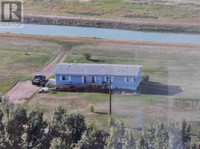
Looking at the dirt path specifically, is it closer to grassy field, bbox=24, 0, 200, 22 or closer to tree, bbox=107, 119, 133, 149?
tree, bbox=107, 119, 133, 149

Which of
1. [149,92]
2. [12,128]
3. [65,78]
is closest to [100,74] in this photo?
[65,78]

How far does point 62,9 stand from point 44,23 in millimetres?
1464

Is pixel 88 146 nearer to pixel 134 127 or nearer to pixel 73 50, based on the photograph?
pixel 134 127

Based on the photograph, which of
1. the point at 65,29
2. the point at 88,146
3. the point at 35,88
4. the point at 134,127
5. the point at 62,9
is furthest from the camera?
the point at 62,9

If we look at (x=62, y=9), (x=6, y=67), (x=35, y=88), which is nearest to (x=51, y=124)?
(x=35, y=88)

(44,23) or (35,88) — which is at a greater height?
(44,23)

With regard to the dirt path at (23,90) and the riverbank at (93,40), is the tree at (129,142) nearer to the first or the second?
the dirt path at (23,90)

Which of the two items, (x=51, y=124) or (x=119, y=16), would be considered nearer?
Result: (x=51, y=124)

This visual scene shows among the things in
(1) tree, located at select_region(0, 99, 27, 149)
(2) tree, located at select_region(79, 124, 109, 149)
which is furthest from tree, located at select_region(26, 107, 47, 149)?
(2) tree, located at select_region(79, 124, 109, 149)

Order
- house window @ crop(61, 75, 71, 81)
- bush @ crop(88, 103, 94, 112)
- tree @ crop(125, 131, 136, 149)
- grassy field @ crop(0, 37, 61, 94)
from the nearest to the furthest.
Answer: tree @ crop(125, 131, 136, 149) < bush @ crop(88, 103, 94, 112) < house window @ crop(61, 75, 71, 81) < grassy field @ crop(0, 37, 61, 94)

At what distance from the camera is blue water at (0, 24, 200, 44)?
1436cm

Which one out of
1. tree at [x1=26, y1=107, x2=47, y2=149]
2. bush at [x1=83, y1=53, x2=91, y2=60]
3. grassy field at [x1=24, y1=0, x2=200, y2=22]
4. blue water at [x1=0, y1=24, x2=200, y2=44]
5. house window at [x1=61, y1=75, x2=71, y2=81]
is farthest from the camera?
grassy field at [x1=24, y1=0, x2=200, y2=22]

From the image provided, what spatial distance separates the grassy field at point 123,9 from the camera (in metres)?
16.8

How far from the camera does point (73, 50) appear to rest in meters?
15.1
